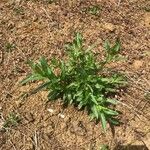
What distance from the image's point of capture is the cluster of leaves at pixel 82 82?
3527 mm

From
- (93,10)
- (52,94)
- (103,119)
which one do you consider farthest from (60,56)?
(103,119)

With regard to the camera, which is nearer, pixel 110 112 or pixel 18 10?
pixel 110 112

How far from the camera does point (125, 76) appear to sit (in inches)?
153

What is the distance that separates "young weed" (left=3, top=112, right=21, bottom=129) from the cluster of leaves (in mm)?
315

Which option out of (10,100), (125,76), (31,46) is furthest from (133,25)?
(10,100)

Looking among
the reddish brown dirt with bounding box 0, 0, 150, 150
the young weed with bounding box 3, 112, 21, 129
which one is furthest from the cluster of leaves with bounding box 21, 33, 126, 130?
the young weed with bounding box 3, 112, 21, 129

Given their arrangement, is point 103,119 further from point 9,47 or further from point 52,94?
point 9,47

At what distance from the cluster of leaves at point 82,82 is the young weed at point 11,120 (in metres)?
0.31

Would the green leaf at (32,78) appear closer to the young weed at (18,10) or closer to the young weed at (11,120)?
the young weed at (11,120)

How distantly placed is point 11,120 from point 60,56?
864 mm

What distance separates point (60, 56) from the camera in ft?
13.2

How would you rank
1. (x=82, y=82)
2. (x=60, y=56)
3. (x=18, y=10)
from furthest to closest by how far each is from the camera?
1. (x=18, y=10)
2. (x=60, y=56)
3. (x=82, y=82)

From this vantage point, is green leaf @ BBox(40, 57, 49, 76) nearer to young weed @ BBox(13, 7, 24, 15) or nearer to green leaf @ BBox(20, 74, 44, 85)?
green leaf @ BBox(20, 74, 44, 85)

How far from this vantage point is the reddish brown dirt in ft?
11.5
